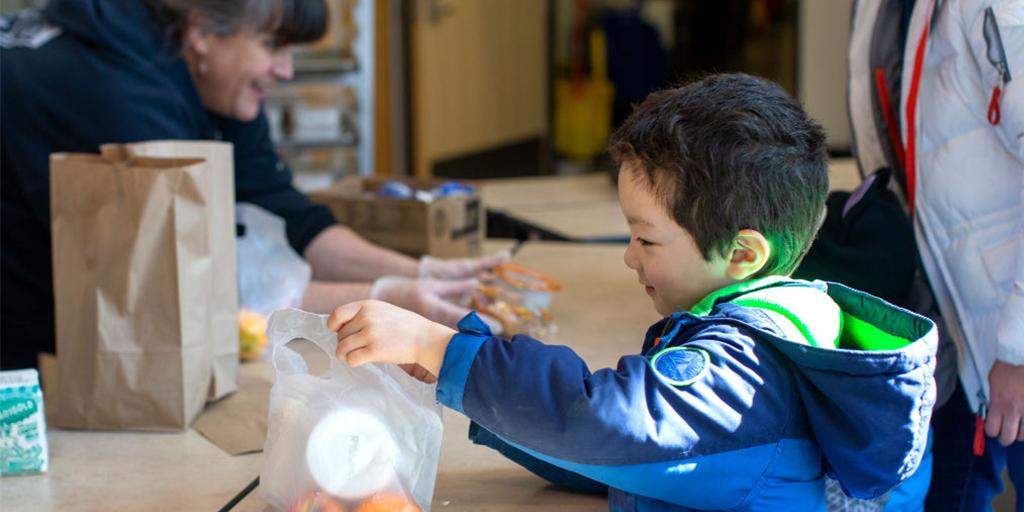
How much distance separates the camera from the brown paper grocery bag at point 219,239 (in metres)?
1.47

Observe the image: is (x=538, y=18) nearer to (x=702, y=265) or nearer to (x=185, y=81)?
(x=185, y=81)

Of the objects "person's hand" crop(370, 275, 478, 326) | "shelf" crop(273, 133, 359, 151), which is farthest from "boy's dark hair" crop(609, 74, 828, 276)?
"shelf" crop(273, 133, 359, 151)

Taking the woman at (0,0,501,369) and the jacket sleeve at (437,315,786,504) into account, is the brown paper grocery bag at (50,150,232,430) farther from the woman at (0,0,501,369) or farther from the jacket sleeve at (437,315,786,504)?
the jacket sleeve at (437,315,786,504)

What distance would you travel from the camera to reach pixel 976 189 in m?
1.51

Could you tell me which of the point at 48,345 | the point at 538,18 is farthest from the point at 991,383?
the point at 538,18

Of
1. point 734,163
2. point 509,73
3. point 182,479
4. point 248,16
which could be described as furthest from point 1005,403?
point 509,73

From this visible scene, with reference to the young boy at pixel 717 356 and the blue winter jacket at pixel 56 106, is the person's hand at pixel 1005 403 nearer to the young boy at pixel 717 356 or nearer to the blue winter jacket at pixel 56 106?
the young boy at pixel 717 356

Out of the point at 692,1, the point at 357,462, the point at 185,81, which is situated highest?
the point at 692,1

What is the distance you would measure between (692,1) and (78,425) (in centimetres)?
765

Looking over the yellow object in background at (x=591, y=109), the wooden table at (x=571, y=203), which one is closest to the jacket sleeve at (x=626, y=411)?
the wooden table at (x=571, y=203)

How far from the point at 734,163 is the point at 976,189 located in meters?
0.63

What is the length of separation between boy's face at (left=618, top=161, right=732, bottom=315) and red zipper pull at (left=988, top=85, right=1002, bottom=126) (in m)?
0.59

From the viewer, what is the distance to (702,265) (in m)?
1.10

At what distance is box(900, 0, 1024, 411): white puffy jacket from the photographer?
1.41m
